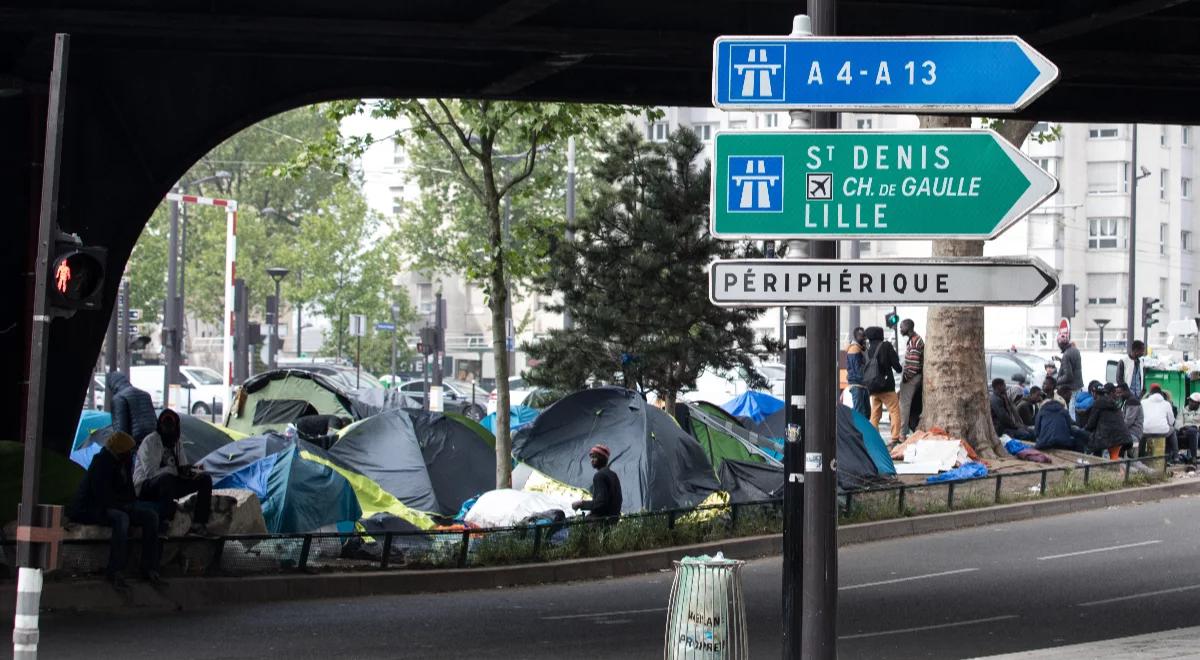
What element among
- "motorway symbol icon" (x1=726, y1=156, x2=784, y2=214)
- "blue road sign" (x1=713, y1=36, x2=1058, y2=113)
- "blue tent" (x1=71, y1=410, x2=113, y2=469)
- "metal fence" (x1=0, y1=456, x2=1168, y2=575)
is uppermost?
"blue road sign" (x1=713, y1=36, x2=1058, y2=113)

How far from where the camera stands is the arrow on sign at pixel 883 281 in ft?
23.3

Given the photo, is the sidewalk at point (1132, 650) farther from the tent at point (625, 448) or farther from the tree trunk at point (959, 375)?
the tree trunk at point (959, 375)

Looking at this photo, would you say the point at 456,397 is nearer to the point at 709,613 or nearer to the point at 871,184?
the point at 709,613

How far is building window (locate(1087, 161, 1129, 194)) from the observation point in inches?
2860

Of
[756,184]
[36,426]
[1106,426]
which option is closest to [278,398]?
[1106,426]

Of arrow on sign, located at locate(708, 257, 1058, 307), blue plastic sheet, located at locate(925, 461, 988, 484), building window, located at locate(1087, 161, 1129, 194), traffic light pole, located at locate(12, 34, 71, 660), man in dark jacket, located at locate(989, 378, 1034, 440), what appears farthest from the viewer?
building window, located at locate(1087, 161, 1129, 194)

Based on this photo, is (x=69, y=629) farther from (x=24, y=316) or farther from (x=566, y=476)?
(x=566, y=476)

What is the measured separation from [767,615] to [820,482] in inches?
259

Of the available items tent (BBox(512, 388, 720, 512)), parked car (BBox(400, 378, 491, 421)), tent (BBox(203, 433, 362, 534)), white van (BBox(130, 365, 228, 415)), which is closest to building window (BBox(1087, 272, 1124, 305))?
parked car (BBox(400, 378, 491, 421))

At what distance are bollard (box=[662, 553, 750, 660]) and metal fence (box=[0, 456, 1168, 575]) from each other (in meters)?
6.65

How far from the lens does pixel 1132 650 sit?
1079cm

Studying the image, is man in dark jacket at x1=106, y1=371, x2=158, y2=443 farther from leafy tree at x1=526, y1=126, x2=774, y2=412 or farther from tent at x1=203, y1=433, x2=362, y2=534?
leafy tree at x1=526, y1=126, x2=774, y2=412

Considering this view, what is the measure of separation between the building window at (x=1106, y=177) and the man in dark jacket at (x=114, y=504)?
212 feet

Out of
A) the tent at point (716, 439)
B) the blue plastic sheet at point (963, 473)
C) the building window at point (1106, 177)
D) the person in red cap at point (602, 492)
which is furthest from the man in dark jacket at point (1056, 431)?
the building window at point (1106, 177)
